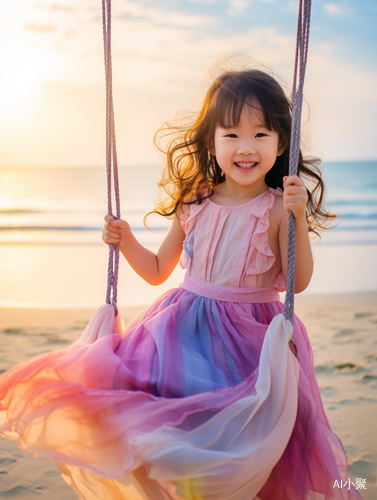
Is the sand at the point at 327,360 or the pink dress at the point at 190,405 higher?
the pink dress at the point at 190,405

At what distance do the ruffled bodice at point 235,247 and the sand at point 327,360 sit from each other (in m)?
0.95

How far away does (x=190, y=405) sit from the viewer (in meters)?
1.14

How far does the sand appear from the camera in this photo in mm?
1943

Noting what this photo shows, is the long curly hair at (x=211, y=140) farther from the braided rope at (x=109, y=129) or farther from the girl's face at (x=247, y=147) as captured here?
the braided rope at (x=109, y=129)

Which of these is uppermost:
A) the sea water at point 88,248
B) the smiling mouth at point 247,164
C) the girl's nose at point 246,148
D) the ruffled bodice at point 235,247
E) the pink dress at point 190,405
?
the girl's nose at point 246,148

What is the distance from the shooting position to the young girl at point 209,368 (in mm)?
1083

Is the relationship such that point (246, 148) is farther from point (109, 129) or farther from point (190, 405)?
point (190, 405)

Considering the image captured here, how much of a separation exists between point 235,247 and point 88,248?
5719mm

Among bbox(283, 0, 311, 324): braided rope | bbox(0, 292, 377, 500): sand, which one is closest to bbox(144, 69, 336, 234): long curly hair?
bbox(283, 0, 311, 324): braided rope

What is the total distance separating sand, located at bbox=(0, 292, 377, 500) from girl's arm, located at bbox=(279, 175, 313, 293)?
92 centimetres

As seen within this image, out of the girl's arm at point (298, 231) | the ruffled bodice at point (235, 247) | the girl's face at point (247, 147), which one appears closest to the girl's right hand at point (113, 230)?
the ruffled bodice at point (235, 247)

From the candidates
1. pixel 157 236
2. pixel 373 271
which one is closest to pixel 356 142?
pixel 157 236

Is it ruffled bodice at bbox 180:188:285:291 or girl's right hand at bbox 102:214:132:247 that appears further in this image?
girl's right hand at bbox 102:214:132:247

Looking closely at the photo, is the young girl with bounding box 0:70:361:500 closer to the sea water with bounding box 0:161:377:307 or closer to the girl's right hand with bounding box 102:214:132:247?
the girl's right hand with bounding box 102:214:132:247
